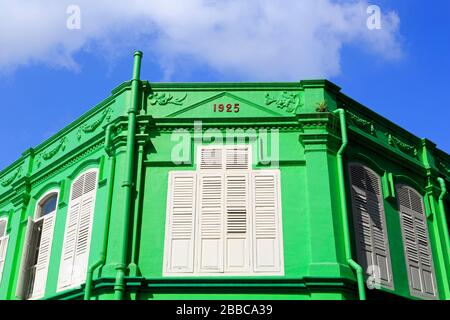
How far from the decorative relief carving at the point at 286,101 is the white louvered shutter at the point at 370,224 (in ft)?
5.39

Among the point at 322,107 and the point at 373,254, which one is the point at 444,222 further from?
Answer: the point at 322,107

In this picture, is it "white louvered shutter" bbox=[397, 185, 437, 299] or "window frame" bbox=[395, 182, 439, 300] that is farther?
"white louvered shutter" bbox=[397, 185, 437, 299]

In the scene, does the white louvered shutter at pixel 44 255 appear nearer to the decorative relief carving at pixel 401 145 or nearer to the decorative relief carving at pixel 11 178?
the decorative relief carving at pixel 11 178

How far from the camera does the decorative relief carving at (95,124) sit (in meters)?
11.8

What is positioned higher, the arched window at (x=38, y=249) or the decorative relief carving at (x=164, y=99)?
the decorative relief carving at (x=164, y=99)

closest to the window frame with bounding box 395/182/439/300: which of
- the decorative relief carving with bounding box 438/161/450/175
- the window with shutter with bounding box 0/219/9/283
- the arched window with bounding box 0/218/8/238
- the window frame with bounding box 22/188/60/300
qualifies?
the decorative relief carving with bounding box 438/161/450/175

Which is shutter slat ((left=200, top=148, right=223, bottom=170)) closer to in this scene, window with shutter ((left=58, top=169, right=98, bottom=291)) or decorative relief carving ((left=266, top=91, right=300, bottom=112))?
decorative relief carving ((left=266, top=91, right=300, bottom=112))

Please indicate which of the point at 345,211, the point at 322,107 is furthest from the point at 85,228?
the point at 322,107

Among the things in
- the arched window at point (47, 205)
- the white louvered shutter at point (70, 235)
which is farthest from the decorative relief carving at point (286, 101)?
the arched window at point (47, 205)

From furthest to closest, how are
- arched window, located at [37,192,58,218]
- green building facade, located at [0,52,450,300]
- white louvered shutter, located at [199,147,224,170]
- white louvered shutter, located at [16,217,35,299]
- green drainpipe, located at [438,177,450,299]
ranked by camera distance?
arched window, located at [37,192,58,218] → green drainpipe, located at [438,177,450,299] → white louvered shutter, located at [16,217,35,299] → white louvered shutter, located at [199,147,224,170] → green building facade, located at [0,52,450,300]

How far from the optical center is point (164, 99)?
11430 millimetres

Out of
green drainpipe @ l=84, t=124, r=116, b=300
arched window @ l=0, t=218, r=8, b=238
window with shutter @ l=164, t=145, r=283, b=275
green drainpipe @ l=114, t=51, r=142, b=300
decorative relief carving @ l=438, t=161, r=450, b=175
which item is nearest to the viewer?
green drainpipe @ l=114, t=51, r=142, b=300

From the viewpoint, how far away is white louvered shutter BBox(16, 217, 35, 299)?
11.5m
